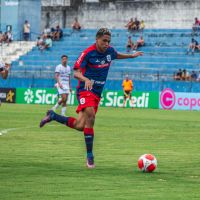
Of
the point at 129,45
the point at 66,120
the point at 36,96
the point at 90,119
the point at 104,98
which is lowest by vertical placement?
the point at 36,96

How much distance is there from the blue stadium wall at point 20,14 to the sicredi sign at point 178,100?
23.1 metres

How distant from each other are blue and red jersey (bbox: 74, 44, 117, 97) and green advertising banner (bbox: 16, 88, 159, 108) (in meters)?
31.4

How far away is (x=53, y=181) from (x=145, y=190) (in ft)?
4.76

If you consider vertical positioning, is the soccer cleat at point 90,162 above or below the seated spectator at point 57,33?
above

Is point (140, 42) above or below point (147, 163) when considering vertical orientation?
below

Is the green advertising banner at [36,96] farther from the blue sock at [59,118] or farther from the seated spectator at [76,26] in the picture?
the blue sock at [59,118]

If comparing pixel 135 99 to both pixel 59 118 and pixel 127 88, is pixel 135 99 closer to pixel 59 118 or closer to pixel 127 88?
pixel 127 88

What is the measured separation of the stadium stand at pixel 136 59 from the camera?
2046 inches

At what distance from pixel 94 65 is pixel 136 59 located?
41519 mm

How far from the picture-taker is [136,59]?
182ft

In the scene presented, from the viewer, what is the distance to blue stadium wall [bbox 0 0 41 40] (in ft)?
219

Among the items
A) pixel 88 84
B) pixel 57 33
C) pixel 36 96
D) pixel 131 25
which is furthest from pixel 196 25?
pixel 88 84

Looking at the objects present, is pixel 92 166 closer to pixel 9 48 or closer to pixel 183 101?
pixel 183 101

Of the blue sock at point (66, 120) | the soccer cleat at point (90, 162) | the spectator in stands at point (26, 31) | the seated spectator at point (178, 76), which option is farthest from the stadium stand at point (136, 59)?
the soccer cleat at point (90, 162)
